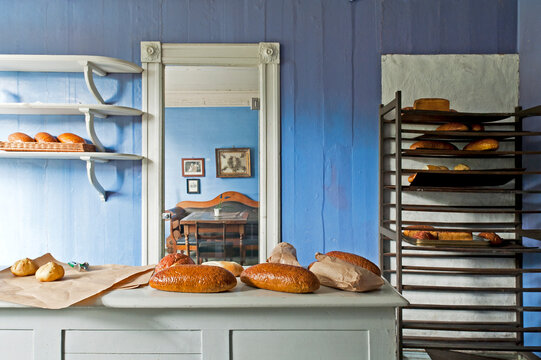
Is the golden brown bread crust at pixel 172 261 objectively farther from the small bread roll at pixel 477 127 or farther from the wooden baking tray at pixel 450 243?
the small bread roll at pixel 477 127

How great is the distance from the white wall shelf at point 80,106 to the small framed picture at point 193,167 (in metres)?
2.11

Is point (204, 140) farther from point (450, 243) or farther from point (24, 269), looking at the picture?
point (24, 269)

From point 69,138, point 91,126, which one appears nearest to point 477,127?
point 91,126

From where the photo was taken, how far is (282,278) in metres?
1.15

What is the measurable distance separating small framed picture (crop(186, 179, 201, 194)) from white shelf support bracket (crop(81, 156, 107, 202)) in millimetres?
2192

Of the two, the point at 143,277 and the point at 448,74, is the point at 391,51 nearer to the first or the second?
the point at 448,74

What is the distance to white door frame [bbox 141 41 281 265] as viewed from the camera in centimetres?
276

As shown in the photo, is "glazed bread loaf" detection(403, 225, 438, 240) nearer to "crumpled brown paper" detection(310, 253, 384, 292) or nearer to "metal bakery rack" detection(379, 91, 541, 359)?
"metal bakery rack" detection(379, 91, 541, 359)

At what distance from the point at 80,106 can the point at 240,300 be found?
6.65 ft

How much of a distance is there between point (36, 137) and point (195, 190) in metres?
2.51

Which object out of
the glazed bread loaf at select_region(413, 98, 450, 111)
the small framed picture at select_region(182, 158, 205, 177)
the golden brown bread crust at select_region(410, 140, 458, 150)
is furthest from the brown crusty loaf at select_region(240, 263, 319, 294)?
the small framed picture at select_region(182, 158, 205, 177)

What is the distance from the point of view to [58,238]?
2795 millimetres

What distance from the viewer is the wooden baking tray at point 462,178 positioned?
7.86 feet

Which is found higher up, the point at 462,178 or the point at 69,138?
the point at 69,138
